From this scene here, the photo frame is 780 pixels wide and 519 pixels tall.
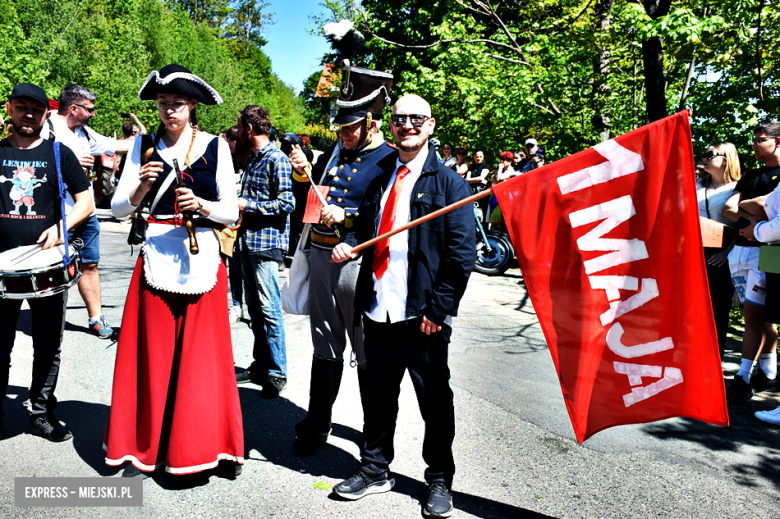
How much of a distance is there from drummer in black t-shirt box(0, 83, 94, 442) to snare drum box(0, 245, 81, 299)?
0.17 feet

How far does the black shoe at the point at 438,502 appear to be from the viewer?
10.0 feet

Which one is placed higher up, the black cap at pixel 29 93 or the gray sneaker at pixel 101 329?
the black cap at pixel 29 93

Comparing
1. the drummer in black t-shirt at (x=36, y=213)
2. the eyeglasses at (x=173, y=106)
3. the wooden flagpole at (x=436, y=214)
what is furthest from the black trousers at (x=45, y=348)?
the wooden flagpole at (x=436, y=214)

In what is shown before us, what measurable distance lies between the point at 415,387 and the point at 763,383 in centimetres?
359

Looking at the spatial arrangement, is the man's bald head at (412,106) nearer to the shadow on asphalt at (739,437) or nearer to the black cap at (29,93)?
the black cap at (29,93)

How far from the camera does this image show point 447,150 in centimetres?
1477

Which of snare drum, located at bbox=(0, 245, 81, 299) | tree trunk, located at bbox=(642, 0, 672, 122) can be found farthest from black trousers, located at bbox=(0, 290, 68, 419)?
tree trunk, located at bbox=(642, 0, 672, 122)

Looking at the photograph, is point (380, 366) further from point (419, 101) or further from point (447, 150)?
point (447, 150)

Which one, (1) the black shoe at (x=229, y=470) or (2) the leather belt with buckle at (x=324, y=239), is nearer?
Answer: (1) the black shoe at (x=229, y=470)

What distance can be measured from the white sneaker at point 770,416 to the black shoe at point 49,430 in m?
4.71

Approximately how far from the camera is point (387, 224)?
3.19m

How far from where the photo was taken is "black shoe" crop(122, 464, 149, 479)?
11.0 feet

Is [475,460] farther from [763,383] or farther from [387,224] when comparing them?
[763,383]

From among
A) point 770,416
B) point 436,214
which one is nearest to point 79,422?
point 436,214
